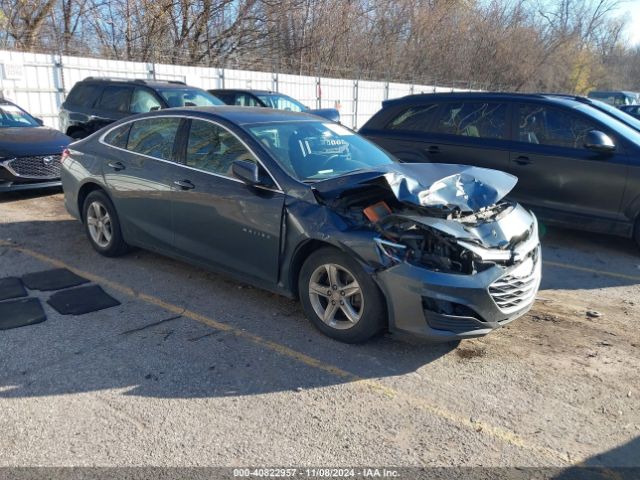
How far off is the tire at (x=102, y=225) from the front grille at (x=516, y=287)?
389cm

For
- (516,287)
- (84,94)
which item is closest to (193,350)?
(516,287)

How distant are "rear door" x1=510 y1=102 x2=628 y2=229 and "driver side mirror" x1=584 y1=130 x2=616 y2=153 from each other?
9 centimetres

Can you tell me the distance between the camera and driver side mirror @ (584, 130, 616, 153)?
21.5 ft

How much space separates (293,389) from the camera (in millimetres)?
3590

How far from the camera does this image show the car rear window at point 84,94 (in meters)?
11.1

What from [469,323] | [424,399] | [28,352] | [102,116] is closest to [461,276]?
[469,323]

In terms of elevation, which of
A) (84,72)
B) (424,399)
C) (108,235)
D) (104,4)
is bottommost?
(424,399)

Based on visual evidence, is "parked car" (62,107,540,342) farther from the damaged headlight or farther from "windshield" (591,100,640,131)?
"windshield" (591,100,640,131)

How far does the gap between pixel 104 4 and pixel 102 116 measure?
14.2 m

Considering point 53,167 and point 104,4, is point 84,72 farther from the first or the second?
point 104,4

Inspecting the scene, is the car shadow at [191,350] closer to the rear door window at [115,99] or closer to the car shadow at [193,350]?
the car shadow at [193,350]

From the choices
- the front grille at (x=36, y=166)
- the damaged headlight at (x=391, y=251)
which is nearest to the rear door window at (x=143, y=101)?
the front grille at (x=36, y=166)

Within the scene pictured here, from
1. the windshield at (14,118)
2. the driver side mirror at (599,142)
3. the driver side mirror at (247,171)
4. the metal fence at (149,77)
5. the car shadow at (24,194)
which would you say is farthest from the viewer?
the metal fence at (149,77)

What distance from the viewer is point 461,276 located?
12.1 feet
